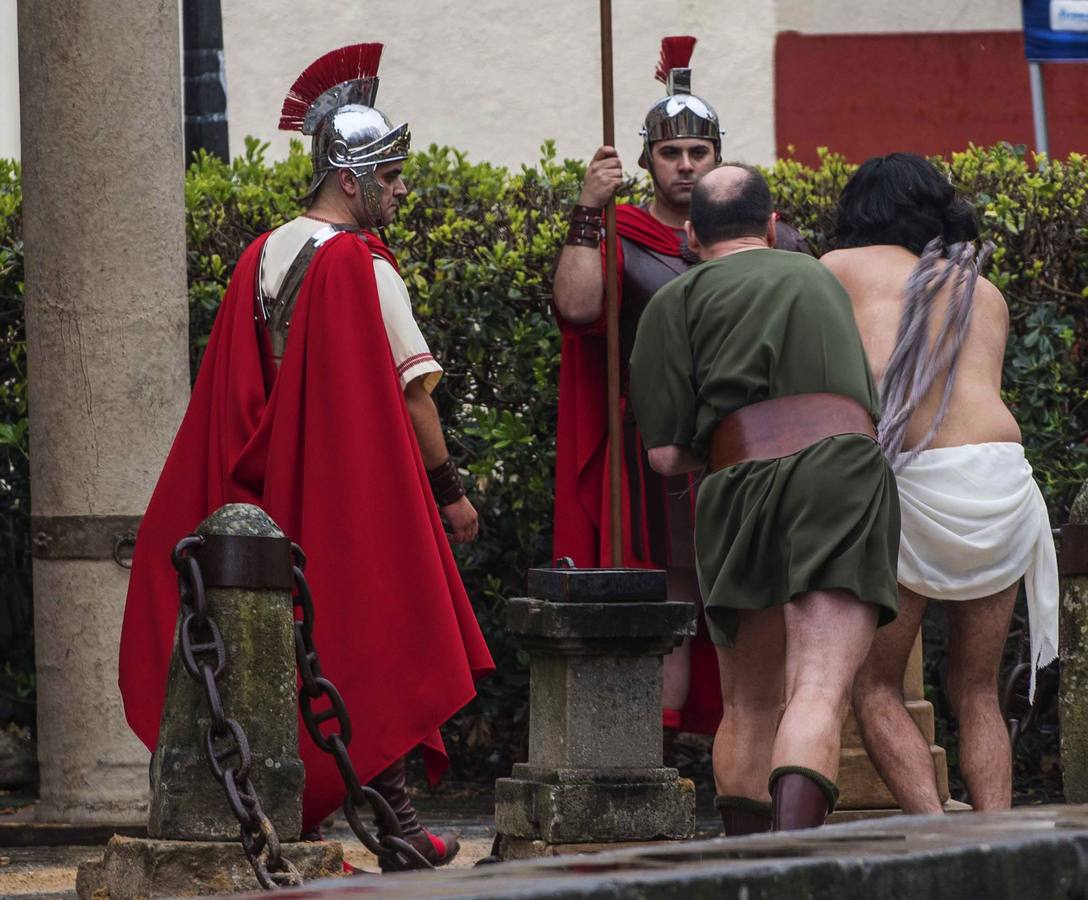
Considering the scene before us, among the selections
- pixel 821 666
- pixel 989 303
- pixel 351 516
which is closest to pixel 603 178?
pixel 989 303

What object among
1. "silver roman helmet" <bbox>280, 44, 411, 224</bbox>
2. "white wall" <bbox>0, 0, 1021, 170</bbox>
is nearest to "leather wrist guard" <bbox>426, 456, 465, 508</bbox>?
"silver roman helmet" <bbox>280, 44, 411, 224</bbox>

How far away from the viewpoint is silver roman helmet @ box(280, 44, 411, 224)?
576cm

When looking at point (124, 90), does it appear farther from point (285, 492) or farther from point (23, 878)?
point (23, 878)

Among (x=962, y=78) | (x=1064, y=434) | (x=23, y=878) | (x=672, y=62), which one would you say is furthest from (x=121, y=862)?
(x=962, y=78)

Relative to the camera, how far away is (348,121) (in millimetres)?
5809

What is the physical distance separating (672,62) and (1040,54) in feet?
16.5

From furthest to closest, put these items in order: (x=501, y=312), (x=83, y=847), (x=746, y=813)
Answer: (x=501, y=312), (x=83, y=847), (x=746, y=813)

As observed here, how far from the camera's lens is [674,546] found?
254 inches

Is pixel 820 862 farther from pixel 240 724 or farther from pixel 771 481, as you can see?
pixel 771 481

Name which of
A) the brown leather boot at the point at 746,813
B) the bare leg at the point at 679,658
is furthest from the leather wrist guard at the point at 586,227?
the brown leather boot at the point at 746,813

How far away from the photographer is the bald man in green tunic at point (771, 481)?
15.6 ft

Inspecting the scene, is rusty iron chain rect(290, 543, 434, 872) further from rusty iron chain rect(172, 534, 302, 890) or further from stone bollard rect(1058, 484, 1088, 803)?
stone bollard rect(1058, 484, 1088, 803)

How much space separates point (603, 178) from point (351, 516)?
4.32 feet

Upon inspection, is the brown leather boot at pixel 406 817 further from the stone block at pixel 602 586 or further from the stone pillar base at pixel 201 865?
the stone pillar base at pixel 201 865
